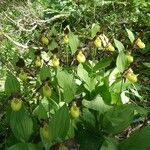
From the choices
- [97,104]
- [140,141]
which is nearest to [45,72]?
[97,104]

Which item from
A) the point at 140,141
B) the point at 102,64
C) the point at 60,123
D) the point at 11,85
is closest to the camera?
the point at 60,123

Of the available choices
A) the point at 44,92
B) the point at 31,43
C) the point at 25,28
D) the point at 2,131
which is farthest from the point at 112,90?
the point at 25,28

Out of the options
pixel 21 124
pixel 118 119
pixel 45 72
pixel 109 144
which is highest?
pixel 45 72

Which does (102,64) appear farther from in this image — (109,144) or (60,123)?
Answer: (60,123)

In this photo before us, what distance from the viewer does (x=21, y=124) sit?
201 centimetres

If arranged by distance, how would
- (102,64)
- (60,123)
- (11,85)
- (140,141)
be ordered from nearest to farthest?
(60,123) → (140,141) → (11,85) → (102,64)

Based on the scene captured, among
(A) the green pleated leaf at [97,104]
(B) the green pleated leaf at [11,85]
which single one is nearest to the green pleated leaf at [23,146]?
(B) the green pleated leaf at [11,85]

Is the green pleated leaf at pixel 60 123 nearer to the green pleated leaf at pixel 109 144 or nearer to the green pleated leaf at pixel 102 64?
the green pleated leaf at pixel 109 144

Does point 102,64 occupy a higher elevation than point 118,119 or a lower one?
higher

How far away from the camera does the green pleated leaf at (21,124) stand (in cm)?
201

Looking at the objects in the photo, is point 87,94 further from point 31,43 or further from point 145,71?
point 31,43

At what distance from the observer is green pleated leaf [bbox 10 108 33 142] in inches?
79.0

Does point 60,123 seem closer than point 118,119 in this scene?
Yes

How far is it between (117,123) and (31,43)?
2.45 meters
